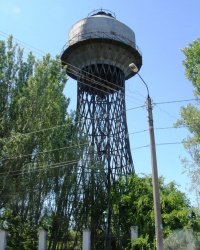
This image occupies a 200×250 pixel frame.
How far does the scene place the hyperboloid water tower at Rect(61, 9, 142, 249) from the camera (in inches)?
978

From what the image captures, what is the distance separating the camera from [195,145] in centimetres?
1410

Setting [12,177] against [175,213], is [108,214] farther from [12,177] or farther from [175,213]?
[12,177]

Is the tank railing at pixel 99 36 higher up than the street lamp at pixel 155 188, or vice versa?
the tank railing at pixel 99 36

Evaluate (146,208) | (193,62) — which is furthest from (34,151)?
(193,62)

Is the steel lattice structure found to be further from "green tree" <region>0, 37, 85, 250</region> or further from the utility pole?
the utility pole

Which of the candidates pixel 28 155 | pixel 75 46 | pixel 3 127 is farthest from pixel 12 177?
pixel 75 46

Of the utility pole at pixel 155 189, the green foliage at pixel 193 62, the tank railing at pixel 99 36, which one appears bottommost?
the utility pole at pixel 155 189

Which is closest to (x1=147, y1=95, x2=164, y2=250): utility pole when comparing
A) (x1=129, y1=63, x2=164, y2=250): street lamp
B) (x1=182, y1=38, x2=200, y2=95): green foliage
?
(x1=129, y1=63, x2=164, y2=250): street lamp

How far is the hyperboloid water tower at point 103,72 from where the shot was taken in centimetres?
2484

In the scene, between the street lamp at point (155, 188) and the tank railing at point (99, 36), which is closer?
the street lamp at point (155, 188)

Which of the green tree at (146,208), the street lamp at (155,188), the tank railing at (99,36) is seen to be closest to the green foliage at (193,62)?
the street lamp at (155,188)

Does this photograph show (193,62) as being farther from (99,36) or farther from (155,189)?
(99,36)

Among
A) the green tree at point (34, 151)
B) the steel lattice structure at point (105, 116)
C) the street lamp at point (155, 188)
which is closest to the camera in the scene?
the street lamp at point (155, 188)

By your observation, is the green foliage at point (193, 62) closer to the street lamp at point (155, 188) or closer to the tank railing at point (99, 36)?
the street lamp at point (155, 188)
